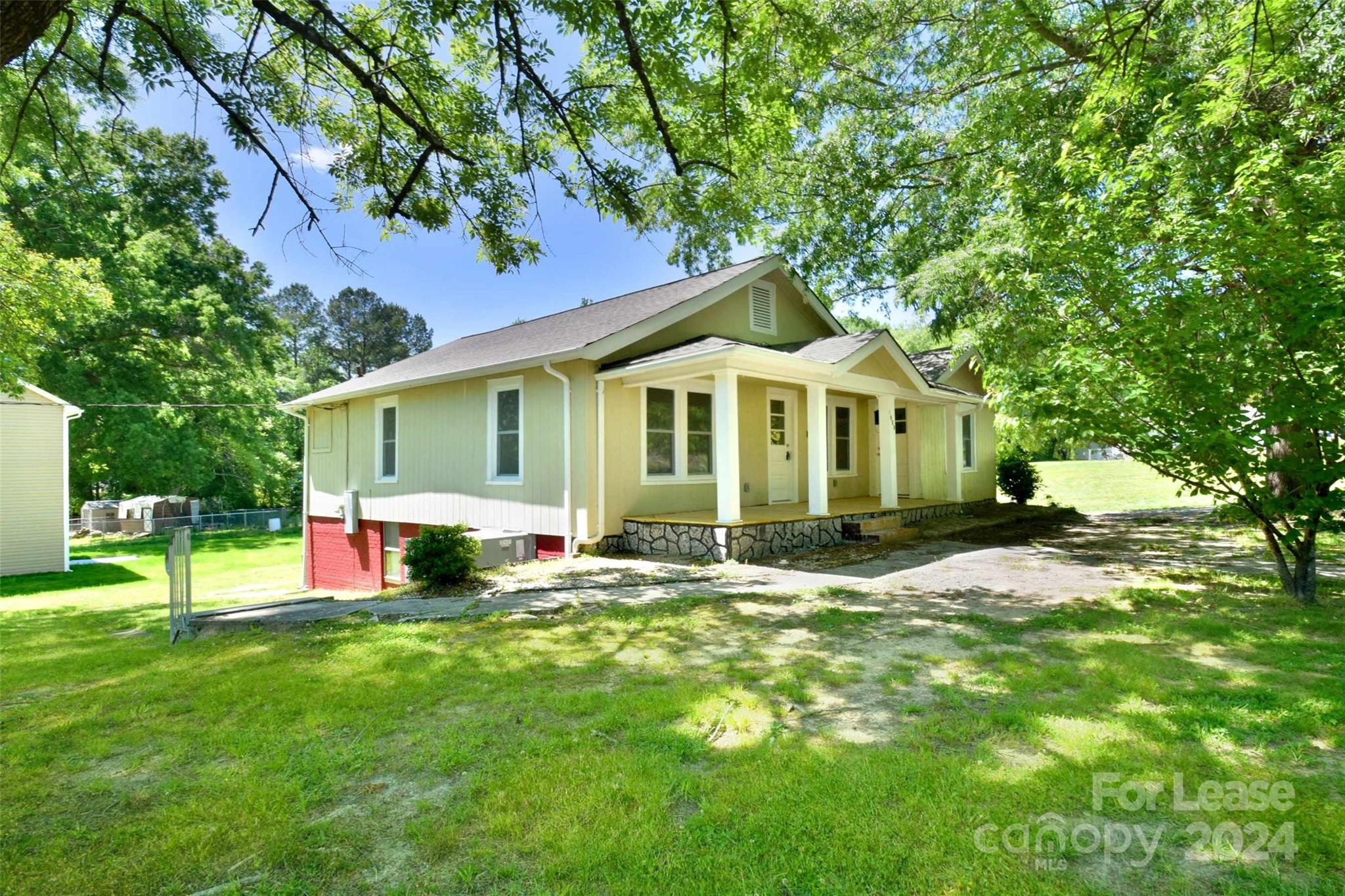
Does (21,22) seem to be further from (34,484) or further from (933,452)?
(34,484)

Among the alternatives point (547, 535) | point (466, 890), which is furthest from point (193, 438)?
point (466, 890)

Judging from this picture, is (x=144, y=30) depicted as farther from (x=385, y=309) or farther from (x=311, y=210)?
(x=385, y=309)

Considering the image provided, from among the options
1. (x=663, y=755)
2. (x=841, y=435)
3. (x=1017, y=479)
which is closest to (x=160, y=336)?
(x=841, y=435)

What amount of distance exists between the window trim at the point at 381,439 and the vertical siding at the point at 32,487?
26.0 ft

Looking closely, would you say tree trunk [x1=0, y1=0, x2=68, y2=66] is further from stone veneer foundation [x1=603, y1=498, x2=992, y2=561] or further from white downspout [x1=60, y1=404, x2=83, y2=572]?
white downspout [x1=60, y1=404, x2=83, y2=572]

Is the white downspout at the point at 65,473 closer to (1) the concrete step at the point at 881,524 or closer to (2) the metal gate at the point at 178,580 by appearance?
(2) the metal gate at the point at 178,580

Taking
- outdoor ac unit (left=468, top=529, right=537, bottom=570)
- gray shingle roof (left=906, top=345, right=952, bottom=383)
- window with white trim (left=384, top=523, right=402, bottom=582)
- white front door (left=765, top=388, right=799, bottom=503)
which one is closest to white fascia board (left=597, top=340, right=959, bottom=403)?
white front door (left=765, top=388, right=799, bottom=503)

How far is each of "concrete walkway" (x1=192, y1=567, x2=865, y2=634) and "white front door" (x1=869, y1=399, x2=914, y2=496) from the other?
7.58 meters

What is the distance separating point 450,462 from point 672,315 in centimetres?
506

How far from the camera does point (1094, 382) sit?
5938mm

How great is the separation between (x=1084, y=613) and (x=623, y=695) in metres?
4.20

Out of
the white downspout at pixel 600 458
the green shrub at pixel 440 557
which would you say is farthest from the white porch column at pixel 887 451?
the green shrub at pixel 440 557

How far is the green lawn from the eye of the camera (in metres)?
18.0

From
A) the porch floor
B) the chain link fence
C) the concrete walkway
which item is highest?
the porch floor
